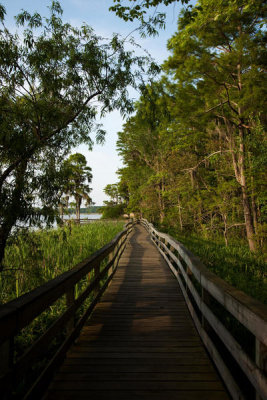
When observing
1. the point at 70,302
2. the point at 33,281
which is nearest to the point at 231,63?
the point at 33,281

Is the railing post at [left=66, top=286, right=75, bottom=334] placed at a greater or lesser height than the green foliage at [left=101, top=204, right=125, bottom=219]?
lesser

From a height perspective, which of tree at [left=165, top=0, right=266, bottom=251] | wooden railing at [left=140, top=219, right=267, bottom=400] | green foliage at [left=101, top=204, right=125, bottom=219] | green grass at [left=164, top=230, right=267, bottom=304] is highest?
tree at [left=165, top=0, right=266, bottom=251]

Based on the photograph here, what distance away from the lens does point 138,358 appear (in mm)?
2777

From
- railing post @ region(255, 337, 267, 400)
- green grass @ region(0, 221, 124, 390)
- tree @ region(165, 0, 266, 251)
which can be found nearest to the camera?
railing post @ region(255, 337, 267, 400)

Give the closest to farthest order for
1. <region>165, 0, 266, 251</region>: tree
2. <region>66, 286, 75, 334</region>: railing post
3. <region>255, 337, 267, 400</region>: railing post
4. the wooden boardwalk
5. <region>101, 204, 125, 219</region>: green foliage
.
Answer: <region>255, 337, 267, 400</region>: railing post < the wooden boardwalk < <region>66, 286, 75, 334</region>: railing post < <region>165, 0, 266, 251</region>: tree < <region>101, 204, 125, 219</region>: green foliage

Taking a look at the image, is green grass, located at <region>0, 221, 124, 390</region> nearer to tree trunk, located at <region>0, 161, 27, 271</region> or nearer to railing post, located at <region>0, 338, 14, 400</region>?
tree trunk, located at <region>0, 161, 27, 271</region>

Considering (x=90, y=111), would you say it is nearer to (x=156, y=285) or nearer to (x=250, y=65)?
(x=156, y=285)

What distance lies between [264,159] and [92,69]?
7.85m

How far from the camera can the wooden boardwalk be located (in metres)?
2.23

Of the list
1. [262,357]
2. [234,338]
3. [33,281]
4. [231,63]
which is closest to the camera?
[262,357]

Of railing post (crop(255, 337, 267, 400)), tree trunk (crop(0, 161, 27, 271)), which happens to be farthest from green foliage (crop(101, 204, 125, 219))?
railing post (crop(255, 337, 267, 400))

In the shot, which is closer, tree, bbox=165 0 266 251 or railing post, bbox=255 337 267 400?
railing post, bbox=255 337 267 400

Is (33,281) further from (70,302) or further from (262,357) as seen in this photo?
(262,357)

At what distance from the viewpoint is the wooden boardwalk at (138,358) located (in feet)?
7.30
